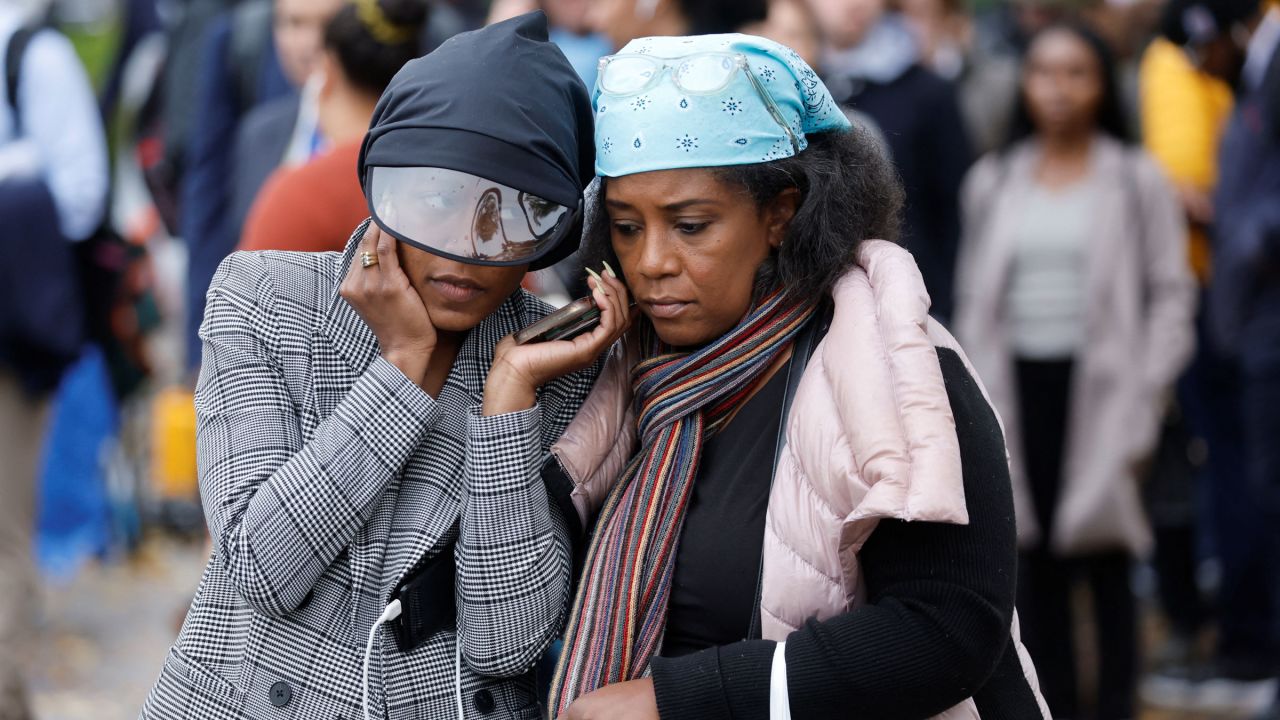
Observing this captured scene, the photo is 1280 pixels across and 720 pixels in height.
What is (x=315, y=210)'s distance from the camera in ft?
11.4

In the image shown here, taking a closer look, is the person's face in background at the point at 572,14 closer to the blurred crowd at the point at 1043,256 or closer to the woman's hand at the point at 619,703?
the blurred crowd at the point at 1043,256

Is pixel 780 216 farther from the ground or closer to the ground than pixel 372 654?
farther from the ground

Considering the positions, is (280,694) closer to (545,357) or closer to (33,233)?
(545,357)

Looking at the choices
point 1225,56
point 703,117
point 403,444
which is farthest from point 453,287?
point 1225,56

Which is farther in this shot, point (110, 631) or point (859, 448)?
point (110, 631)

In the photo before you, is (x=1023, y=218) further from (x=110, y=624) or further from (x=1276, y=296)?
(x=110, y=624)

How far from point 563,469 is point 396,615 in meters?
0.35

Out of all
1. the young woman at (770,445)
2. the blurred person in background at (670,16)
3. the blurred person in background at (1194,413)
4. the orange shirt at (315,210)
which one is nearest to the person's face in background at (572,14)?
the blurred person in background at (670,16)

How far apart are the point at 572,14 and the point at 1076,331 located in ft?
7.24

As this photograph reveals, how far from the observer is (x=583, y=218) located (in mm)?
2689

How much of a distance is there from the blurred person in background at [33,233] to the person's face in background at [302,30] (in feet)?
2.25

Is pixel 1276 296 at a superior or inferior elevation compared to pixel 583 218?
inferior

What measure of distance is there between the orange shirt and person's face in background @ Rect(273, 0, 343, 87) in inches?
74.1

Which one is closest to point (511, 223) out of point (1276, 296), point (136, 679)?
point (1276, 296)
